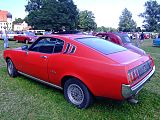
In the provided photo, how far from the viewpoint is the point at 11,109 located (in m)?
4.43

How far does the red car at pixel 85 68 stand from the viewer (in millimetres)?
3834

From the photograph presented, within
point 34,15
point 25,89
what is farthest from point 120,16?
point 25,89

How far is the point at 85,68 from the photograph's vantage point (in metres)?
4.17

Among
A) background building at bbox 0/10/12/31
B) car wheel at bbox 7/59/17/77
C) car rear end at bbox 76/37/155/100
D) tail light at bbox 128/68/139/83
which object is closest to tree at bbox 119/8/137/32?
background building at bbox 0/10/12/31

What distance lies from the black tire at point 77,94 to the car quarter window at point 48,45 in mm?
823

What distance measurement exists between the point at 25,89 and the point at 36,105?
112 centimetres

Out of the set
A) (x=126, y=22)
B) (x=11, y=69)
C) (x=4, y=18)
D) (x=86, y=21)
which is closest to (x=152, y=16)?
(x=126, y=22)

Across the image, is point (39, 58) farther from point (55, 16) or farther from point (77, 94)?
point (55, 16)

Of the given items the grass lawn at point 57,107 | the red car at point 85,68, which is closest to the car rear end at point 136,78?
the red car at point 85,68

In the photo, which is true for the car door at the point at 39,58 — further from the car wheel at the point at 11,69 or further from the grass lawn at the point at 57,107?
the car wheel at the point at 11,69

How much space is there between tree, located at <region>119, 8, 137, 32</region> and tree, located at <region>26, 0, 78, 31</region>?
33.0 metres

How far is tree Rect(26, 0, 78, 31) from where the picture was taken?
62281mm

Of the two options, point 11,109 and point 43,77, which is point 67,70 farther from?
point 11,109

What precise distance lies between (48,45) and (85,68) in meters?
1.48
